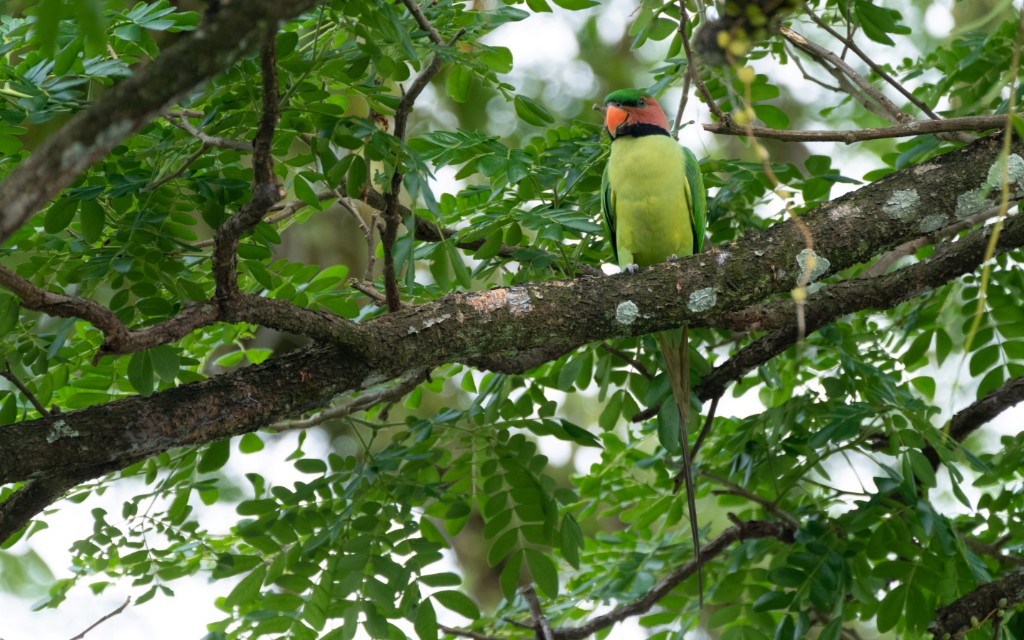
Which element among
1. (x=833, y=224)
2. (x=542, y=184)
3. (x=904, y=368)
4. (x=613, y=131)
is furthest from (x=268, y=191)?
(x=904, y=368)

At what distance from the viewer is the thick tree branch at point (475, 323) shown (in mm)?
2078

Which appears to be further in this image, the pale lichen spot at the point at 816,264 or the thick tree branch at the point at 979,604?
the thick tree branch at the point at 979,604

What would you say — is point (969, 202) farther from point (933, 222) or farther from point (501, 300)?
point (501, 300)

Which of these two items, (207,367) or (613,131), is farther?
(207,367)

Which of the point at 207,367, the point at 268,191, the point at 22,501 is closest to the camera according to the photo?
the point at 268,191

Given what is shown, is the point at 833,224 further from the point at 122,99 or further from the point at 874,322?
the point at 122,99

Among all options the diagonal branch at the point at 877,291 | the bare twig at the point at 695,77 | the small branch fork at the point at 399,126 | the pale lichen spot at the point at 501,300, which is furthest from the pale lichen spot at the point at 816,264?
the small branch fork at the point at 399,126

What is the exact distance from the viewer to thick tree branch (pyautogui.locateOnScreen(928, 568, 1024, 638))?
2.84 meters

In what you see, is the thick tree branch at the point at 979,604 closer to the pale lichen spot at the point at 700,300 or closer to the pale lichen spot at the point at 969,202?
the pale lichen spot at the point at 969,202

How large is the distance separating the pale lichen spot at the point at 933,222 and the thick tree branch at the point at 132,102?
2003 mm

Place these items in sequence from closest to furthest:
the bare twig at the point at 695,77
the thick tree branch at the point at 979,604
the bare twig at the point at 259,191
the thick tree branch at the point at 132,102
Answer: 1. the thick tree branch at the point at 132,102
2. the bare twig at the point at 259,191
3. the bare twig at the point at 695,77
4. the thick tree branch at the point at 979,604

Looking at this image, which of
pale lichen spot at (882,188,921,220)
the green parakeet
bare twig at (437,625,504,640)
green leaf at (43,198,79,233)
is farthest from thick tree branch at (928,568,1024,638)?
green leaf at (43,198,79,233)

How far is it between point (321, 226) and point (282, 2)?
232 inches

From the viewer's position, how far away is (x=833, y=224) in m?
2.66
